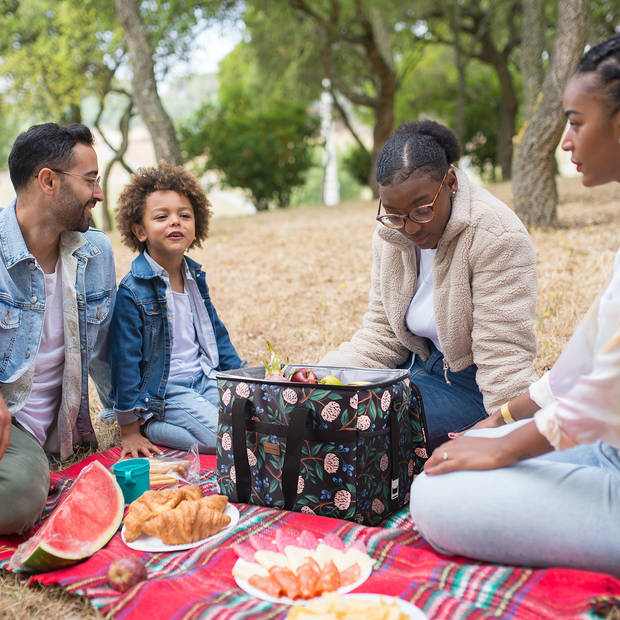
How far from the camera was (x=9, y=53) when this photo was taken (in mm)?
15953

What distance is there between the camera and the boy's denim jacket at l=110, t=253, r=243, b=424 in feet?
12.4

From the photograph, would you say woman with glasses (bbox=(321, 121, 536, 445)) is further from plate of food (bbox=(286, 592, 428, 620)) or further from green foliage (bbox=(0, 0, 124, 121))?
green foliage (bbox=(0, 0, 124, 121))

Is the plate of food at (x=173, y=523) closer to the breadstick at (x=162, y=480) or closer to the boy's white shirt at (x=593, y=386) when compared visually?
the breadstick at (x=162, y=480)

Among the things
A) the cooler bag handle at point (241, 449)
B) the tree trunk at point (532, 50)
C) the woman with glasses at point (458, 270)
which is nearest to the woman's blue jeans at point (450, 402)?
the woman with glasses at point (458, 270)

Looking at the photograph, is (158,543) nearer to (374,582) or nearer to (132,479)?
(132,479)

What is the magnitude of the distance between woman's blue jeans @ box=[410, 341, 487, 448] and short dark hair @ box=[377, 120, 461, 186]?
3.30 ft

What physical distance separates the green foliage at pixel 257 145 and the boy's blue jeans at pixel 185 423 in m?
15.0

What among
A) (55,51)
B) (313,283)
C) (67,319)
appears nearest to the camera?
(67,319)

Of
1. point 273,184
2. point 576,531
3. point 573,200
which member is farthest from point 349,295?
point 273,184

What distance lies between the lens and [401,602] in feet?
6.66

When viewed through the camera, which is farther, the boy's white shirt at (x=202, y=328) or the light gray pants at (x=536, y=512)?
the boy's white shirt at (x=202, y=328)

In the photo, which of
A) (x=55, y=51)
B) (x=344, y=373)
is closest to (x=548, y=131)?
(x=344, y=373)

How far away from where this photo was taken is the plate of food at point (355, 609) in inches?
75.2

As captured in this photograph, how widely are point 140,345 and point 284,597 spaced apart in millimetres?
2023
